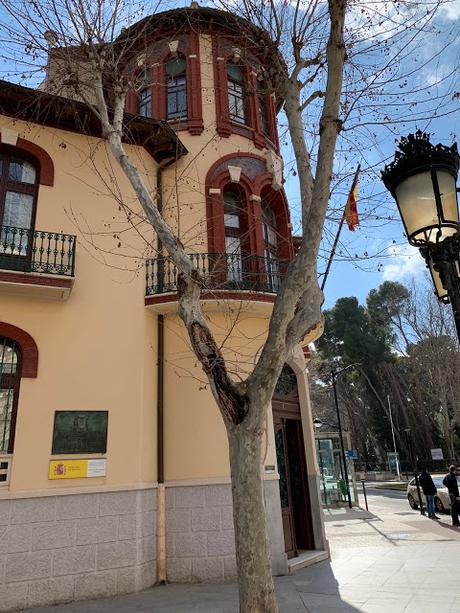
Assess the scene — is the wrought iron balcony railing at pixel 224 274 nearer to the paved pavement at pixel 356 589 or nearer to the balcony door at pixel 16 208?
the balcony door at pixel 16 208

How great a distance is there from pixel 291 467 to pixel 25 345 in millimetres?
6777

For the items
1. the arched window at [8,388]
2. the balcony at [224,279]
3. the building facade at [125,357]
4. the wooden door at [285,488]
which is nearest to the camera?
the building facade at [125,357]

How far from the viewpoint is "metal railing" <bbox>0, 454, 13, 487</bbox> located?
8.03 meters

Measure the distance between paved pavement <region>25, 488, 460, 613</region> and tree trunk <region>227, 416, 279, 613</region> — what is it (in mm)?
2939

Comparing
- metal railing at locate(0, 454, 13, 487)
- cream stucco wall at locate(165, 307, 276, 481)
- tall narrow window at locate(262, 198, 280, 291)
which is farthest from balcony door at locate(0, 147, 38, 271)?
tall narrow window at locate(262, 198, 280, 291)

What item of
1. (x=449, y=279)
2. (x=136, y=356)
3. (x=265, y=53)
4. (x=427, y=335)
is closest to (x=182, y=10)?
(x=265, y=53)

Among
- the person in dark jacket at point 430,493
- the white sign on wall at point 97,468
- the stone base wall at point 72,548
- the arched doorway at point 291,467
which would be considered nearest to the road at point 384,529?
the person in dark jacket at point 430,493

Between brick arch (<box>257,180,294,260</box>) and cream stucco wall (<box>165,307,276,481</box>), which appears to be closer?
cream stucco wall (<box>165,307,276,481</box>)

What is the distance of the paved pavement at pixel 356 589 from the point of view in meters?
6.80

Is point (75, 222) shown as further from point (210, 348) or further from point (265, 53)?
point (210, 348)

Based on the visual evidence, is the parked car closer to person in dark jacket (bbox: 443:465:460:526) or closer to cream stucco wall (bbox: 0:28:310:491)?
person in dark jacket (bbox: 443:465:460:526)

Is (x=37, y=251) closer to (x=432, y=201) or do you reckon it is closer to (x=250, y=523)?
(x=250, y=523)

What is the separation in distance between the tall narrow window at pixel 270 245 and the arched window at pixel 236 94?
2.49m

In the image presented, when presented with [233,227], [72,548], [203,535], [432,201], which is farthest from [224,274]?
[432,201]
